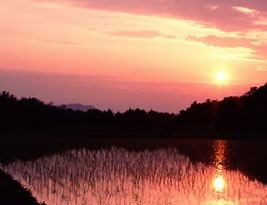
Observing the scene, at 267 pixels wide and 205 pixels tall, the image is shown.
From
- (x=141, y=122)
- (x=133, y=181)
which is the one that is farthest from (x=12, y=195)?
(x=141, y=122)

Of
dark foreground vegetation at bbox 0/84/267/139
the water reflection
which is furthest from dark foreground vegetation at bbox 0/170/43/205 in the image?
dark foreground vegetation at bbox 0/84/267/139

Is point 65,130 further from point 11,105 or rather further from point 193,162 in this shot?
point 193,162

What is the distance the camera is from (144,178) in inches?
1106

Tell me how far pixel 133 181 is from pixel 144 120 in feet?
194

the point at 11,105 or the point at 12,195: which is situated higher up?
the point at 11,105

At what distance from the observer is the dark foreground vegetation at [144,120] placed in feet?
246

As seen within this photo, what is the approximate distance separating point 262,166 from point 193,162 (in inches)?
197

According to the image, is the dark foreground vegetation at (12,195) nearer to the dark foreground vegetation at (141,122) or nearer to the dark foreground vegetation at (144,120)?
the dark foreground vegetation at (141,122)

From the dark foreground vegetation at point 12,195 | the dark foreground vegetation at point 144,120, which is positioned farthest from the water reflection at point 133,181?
the dark foreground vegetation at point 144,120

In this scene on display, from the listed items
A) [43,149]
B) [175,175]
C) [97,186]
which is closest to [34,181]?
[97,186]

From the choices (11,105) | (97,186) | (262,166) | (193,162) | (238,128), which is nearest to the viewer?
(97,186)

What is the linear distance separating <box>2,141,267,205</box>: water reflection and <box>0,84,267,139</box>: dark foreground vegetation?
3637 cm

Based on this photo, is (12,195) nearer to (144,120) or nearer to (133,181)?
(133,181)

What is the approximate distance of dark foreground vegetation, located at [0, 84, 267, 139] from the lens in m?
74.9
